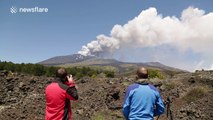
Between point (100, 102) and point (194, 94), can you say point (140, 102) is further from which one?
point (194, 94)

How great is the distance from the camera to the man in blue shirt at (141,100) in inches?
296

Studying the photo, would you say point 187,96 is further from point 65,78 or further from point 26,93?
point 65,78

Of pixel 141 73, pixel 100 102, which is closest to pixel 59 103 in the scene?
pixel 141 73

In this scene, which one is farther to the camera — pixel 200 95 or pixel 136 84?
pixel 200 95

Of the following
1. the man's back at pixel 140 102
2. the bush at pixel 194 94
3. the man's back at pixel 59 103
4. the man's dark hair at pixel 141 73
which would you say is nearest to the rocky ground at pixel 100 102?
the bush at pixel 194 94

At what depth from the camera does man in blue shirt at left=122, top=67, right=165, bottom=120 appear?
7512 millimetres

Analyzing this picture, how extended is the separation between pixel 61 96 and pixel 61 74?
506 mm

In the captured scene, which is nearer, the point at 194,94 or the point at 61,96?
the point at 61,96

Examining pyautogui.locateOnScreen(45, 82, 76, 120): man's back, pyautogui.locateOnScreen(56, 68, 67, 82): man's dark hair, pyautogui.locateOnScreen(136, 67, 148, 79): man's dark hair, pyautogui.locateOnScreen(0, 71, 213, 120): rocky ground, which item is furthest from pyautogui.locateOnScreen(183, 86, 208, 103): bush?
pyautogui.locateOnScreen(136, 67, 148, 79): man's dark hair

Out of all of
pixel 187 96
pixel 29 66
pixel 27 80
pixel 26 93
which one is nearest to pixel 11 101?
pixel 26 93

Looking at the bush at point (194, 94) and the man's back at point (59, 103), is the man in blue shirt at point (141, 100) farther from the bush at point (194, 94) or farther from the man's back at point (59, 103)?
the bush at point (194, 94)

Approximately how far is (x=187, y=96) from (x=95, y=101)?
25.8 ft

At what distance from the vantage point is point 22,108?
2825cm

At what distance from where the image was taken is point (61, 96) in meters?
8.34
